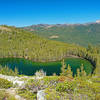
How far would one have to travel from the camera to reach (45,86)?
868 inches

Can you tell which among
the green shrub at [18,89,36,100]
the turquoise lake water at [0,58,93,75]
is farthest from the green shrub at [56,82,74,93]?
the turquoise lake water at [0,58,93,75]

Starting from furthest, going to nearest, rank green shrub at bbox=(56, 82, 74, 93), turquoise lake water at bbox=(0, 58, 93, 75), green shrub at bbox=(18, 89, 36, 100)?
turquoise lake water at bbox=(0, 58, 93, 75)
green shrub at bbox=(18, 89, 36, 100)
green shrub at bbox=(56, 82, 74, 93)

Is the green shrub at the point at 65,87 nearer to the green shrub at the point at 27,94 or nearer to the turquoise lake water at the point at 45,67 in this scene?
the green shrub at the point at 27,94

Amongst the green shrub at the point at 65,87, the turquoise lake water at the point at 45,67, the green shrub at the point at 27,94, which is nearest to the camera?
the green shrub at the point at 65,87

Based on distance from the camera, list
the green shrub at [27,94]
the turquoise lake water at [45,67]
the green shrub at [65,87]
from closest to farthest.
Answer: the green shrub at [65,87], the green shrub at [27,94], the turquoise lake water at [45,67]

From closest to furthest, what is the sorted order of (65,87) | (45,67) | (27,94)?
1. (65,87)
2. (27,94)
3. (45,67)

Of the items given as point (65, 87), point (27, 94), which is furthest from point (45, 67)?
point (65, 87)

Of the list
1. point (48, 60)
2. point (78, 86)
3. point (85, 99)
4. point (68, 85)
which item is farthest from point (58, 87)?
point (48, 60)

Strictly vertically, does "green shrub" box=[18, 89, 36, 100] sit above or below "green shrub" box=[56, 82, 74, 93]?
below

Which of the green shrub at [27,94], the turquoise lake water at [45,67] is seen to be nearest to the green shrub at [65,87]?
the green shrub at [27,94]

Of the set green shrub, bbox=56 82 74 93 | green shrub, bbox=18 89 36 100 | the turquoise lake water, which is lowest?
the turquoise lake water

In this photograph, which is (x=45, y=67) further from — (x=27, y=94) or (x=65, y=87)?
(x=65, y=87)

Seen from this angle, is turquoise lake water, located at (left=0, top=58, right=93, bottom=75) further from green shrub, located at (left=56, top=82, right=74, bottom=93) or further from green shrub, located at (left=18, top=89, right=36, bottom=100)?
green shrub, located at (left=56, top=82, right=74, bottom=93)

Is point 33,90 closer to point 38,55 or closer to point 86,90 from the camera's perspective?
point 86,90
